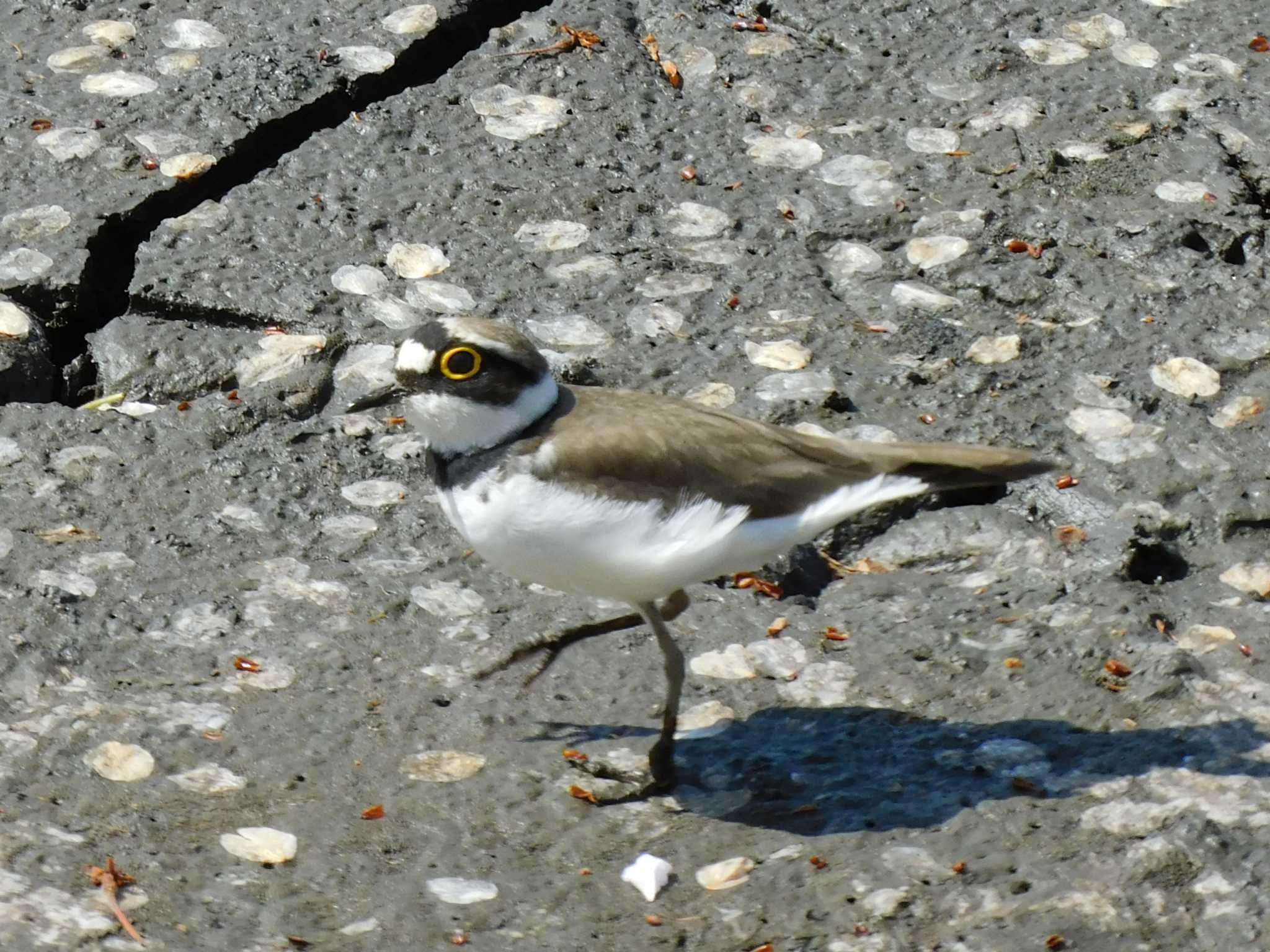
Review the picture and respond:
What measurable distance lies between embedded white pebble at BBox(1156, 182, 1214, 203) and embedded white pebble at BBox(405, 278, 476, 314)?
235cm

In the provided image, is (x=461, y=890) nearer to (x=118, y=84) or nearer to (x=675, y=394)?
(x=675, y=394)

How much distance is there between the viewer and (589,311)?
500 cm

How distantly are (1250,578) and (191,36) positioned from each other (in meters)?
4.12

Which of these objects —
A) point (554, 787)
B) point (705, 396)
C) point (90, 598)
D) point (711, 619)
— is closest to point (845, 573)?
point (711, 619)

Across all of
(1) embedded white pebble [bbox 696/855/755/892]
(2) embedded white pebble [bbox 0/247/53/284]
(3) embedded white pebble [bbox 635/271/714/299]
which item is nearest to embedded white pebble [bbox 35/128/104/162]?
(2) embedded white pebble [bbox 0/247/53/284]

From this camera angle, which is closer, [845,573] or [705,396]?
[845,573]

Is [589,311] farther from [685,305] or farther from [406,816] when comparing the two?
[406,816]

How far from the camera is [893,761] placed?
3.58 m

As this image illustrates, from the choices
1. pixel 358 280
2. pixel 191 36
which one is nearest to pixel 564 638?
pixel 358 280

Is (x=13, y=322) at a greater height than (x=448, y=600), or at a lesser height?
greater

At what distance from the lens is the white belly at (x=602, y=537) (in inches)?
137

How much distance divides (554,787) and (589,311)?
1909 mm

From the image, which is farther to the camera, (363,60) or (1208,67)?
(1208,67)

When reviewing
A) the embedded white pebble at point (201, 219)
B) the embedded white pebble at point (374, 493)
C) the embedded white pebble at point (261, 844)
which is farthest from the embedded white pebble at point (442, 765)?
the embedded white pebble at point (201, 219)
